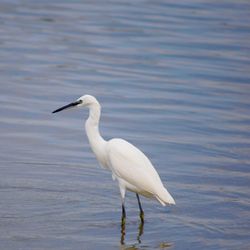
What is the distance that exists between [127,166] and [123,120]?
3.77 m

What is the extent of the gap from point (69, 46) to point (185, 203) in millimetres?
9430

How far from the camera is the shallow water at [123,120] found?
326 inches

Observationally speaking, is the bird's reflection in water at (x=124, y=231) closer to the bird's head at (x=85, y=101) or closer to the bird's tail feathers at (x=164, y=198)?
the bird's tail feathers at (x=164, y=198)

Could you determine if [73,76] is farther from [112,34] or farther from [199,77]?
[112,34]

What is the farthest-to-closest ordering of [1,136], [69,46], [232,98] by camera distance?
[69,46] < [232,98] < [1,136]

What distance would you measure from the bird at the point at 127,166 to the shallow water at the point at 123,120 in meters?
0.25

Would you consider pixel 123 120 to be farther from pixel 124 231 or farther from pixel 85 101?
pixel 124 231

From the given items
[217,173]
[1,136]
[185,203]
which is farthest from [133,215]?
[1,136]

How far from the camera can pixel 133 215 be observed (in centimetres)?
874

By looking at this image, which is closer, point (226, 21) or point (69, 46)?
point (69, 46)

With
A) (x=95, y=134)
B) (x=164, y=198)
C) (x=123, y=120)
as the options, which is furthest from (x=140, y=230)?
(x=123, y=120)

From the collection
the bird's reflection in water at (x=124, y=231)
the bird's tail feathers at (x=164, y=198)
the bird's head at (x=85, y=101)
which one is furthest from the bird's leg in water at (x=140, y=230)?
the bird's head at (x=85, y=101)

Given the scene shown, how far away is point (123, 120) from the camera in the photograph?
12.5m

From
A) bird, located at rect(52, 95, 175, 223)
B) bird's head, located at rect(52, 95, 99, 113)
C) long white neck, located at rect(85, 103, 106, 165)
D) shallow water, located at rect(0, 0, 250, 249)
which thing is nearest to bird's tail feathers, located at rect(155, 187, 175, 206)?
bird, located at rect(52, 95, 175, 223)
